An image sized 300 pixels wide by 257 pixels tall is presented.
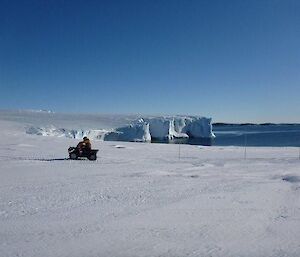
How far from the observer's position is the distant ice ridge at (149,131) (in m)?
51.4

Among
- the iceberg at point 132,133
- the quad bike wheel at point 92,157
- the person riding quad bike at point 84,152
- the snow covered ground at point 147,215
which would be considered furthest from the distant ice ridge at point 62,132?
the snow covered ground at point 147,215

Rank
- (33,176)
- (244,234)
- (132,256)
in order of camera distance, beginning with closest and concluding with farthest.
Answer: (132,256) → (244,234) → (33,176)

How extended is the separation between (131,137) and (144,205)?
5296 cm

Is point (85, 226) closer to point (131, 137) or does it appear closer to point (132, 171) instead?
point (132, 171)

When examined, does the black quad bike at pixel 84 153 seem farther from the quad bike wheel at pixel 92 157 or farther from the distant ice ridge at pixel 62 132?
the distant ice ridge at pixel 62 132

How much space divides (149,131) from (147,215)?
212 feet

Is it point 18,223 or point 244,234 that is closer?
point 244,234

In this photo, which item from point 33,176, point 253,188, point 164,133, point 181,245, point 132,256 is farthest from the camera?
point 164,133

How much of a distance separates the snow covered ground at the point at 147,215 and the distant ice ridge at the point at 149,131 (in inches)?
1505

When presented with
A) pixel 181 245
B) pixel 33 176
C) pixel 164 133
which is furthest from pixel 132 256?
pixel 164 133

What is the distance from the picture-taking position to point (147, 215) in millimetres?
7328

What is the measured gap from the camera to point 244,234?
6207 mm

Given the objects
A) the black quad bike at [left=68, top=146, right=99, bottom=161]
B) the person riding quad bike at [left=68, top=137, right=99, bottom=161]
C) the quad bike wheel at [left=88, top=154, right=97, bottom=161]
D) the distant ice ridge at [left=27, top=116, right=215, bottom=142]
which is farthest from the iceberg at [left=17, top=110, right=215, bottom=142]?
the quad bike wheel at [left=88, top=154, right=97, bottom=161]

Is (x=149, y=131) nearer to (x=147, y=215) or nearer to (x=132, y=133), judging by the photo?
(x=132, y=133)
